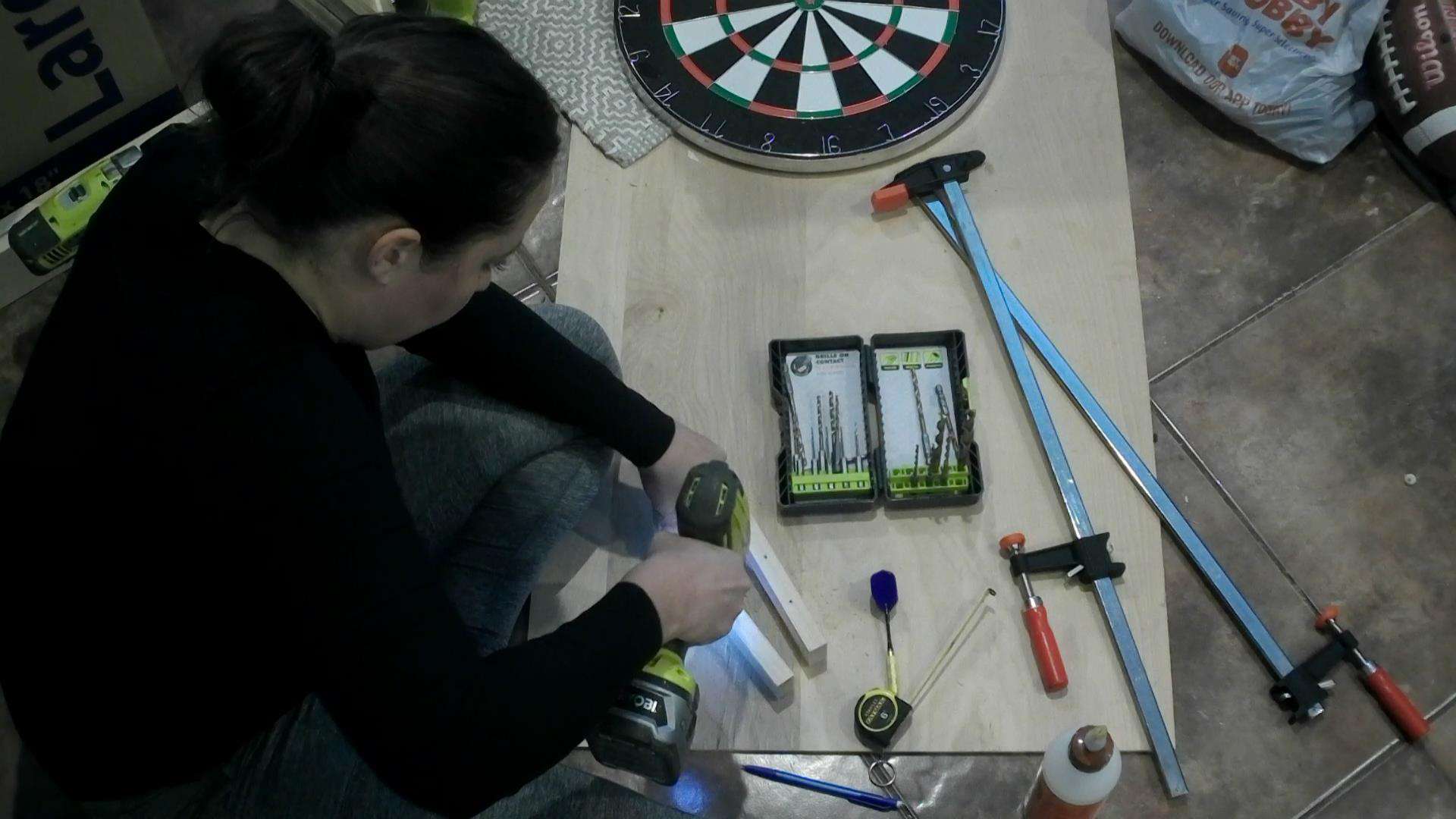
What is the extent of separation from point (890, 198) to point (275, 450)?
3.86 ft

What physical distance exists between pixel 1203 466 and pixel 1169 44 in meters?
0.74

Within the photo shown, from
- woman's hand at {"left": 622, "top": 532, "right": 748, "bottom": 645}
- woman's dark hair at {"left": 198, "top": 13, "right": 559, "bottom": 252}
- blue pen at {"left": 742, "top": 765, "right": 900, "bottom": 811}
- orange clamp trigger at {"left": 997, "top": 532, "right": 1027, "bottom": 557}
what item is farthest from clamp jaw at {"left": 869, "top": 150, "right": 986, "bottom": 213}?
woman's dark hair at {"left": 198, "top": 13, "right": 559, "bottom": 252}

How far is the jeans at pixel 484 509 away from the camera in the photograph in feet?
4.39

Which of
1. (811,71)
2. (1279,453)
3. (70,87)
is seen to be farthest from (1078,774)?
(70,87)

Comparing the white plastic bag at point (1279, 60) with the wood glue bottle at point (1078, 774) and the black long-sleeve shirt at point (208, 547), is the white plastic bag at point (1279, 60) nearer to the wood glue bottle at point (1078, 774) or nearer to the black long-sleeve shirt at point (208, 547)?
the wood glue bottle at point (1078, 774)

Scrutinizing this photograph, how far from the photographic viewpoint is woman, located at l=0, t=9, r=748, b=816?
102 centimetres

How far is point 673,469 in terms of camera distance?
60.5 inches

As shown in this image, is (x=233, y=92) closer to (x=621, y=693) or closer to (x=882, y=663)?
(x=621, y=693)

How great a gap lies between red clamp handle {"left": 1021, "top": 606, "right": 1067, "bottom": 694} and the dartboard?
0.79 metres

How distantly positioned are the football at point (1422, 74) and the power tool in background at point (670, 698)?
134cm

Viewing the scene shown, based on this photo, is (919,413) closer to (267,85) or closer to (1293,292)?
(1293,292)

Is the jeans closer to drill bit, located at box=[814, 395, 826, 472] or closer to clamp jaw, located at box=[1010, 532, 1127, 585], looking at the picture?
drill bit, located at box=[814, 395, 826, 472]

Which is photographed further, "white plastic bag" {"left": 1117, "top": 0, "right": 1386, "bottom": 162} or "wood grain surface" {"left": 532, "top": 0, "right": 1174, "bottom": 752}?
"white plastic bag" {"left": 1117, "top": 0, "right": 1386, "bottom": 162}

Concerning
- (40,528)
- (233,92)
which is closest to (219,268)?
(233,92)
